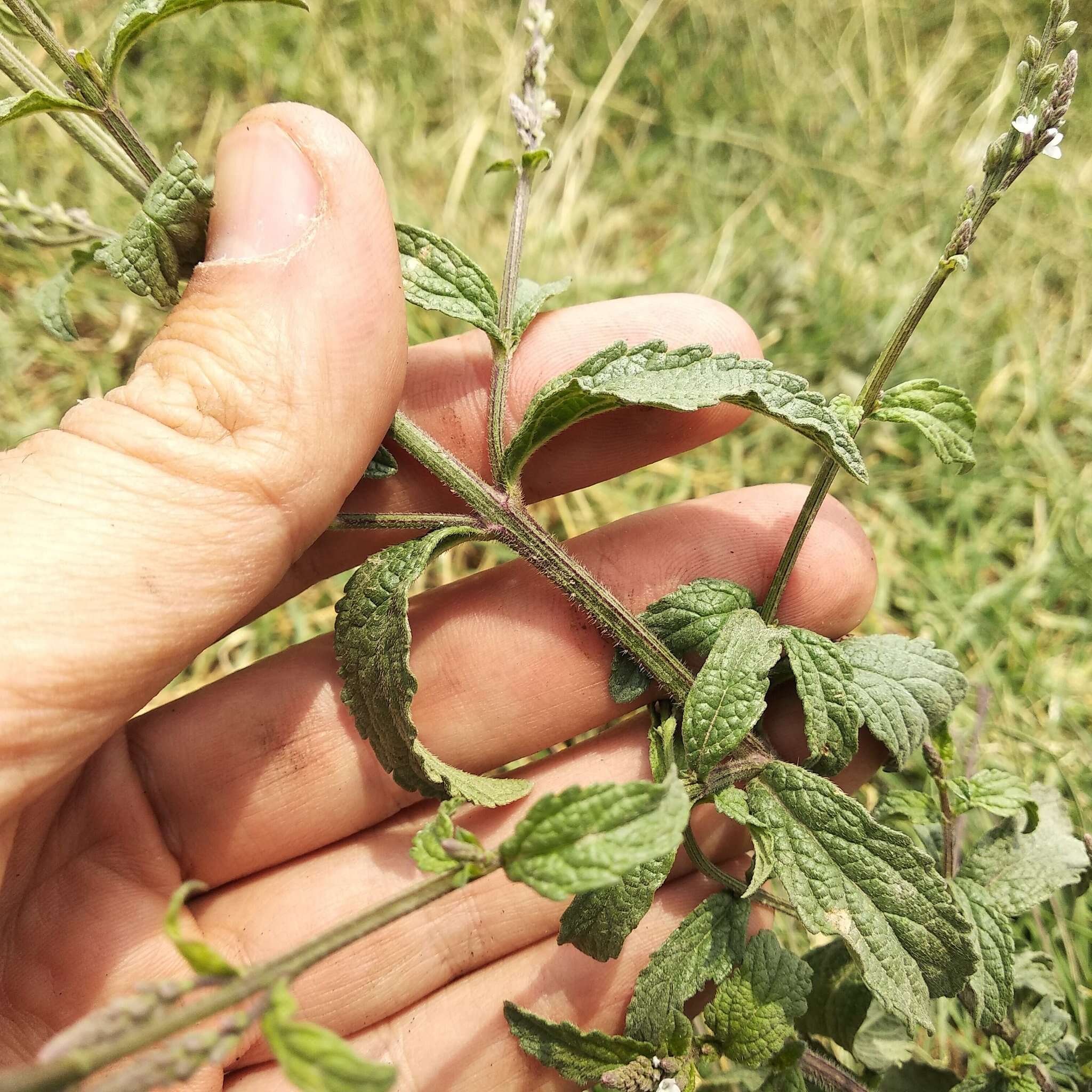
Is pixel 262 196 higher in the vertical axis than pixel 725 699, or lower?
higher

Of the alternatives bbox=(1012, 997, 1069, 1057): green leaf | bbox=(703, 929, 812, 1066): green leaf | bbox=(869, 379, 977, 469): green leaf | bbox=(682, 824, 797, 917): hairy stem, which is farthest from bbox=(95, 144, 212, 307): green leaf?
bbox=(1012, 997, 1069, 1057): green leaf

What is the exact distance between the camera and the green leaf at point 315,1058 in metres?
1.52

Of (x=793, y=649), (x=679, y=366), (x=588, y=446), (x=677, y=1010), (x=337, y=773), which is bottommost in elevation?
(x=677, y=1010)

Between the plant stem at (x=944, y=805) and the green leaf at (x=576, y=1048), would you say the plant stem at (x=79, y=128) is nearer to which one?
the green leaf at (x=576, y=1048)

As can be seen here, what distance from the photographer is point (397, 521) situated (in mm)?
2902

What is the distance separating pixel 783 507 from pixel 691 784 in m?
1.19

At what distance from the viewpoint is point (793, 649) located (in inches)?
111

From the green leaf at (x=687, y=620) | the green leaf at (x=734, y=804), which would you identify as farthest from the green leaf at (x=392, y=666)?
the green leaf at (x=734, y=804)

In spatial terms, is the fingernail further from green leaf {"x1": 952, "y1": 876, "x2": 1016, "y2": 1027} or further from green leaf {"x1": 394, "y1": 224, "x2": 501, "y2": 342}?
green leaf {"x1": 952, "y1": 876, "x2": 1016, "y2": 1027}

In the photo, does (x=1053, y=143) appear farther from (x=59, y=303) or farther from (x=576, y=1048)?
(x=59, y=303)

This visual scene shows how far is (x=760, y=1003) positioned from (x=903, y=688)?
3.59 ft

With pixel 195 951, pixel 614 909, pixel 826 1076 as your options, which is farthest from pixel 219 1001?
pixel 826 1076

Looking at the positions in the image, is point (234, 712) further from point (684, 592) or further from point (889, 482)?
point (889, 482)

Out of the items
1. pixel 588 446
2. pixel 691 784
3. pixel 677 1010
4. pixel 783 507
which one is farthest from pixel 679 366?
pixel 677 1010
